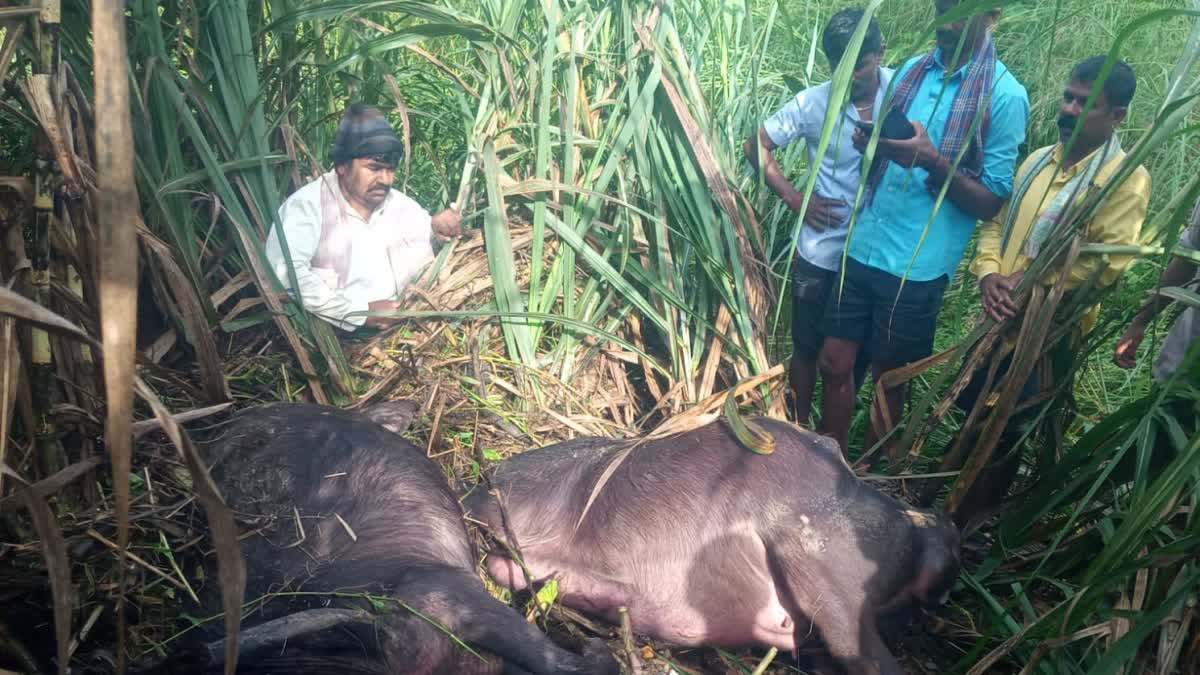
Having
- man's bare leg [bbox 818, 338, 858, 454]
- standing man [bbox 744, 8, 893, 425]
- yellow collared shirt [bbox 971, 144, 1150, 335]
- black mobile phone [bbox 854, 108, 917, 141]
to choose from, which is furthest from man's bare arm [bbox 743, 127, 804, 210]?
yellow collared shirt [bbox 971, 144, 1150, 335]

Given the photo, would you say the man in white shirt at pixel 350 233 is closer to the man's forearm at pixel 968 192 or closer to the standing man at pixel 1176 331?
the man's forearm at pixel 968 192

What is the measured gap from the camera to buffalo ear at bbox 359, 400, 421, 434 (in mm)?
2275

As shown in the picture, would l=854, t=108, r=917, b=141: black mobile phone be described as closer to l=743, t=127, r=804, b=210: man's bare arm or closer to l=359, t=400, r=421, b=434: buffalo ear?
l=743, t=127, r=804, b=210: man's bare arm

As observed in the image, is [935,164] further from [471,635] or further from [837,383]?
[471,635]

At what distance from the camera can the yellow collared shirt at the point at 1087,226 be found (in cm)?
203

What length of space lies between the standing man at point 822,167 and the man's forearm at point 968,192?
31 centimetres

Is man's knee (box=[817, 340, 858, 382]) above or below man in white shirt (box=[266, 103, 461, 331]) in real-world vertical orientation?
below

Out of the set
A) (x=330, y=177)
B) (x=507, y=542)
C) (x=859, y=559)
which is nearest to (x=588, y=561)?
(x=507, y=542)

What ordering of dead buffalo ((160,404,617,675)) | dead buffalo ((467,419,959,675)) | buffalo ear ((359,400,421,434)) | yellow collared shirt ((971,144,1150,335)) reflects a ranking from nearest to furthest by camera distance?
dead buffalo ((160,404,617,675)), dead buffalo ((467,419,959,675)), yellow collared shirt ((971,144,1150,335)), buffalo ear ((359,400,421,434))

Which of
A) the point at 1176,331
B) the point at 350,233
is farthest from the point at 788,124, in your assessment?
the point at 350,233

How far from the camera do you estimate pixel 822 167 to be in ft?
9.87

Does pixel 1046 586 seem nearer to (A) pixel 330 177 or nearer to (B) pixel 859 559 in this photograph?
(B) pixel 859 559

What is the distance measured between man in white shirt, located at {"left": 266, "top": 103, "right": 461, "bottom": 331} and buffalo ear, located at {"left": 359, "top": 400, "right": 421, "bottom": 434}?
0.89 ft

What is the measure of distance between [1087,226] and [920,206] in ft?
2.32
